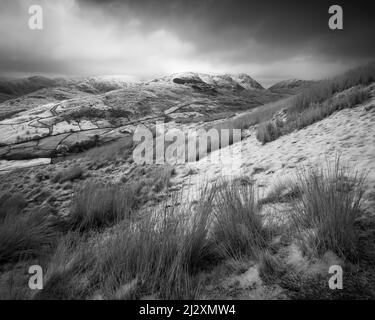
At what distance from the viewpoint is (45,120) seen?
17734mm

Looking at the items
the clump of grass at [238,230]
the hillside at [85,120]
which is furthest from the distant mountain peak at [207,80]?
the clump of grass at [238,230]

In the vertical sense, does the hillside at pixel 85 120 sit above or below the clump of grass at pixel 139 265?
above

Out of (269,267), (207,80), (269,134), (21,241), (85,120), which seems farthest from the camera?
(207,80)

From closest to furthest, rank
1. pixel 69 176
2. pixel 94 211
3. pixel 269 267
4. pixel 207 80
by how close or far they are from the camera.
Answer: pixel 269 267
pixel 94 211
pixel 69 176
pixel 207 80

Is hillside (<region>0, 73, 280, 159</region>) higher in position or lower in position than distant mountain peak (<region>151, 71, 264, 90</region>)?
lower

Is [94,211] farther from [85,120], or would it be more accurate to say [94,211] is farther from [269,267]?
[85,120]

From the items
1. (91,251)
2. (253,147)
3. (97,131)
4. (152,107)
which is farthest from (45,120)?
(91,251)

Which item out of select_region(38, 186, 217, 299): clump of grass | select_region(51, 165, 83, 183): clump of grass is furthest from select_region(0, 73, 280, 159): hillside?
select_region(38, 186, 217, 299): clump of grass

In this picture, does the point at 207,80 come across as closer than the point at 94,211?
No

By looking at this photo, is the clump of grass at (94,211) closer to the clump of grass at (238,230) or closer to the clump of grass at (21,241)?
the clump of grass at (21,241)

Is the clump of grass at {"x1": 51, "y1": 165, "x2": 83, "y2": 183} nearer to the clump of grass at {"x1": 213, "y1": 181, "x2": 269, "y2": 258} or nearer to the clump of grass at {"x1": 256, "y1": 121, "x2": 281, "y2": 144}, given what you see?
the clump of grass at {"x1": 256, "y1": 121, "x2": 281, "y2": 144}

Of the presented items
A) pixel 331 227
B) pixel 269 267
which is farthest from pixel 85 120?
pixel 331 227

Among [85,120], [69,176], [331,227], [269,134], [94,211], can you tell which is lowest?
[69,176]
